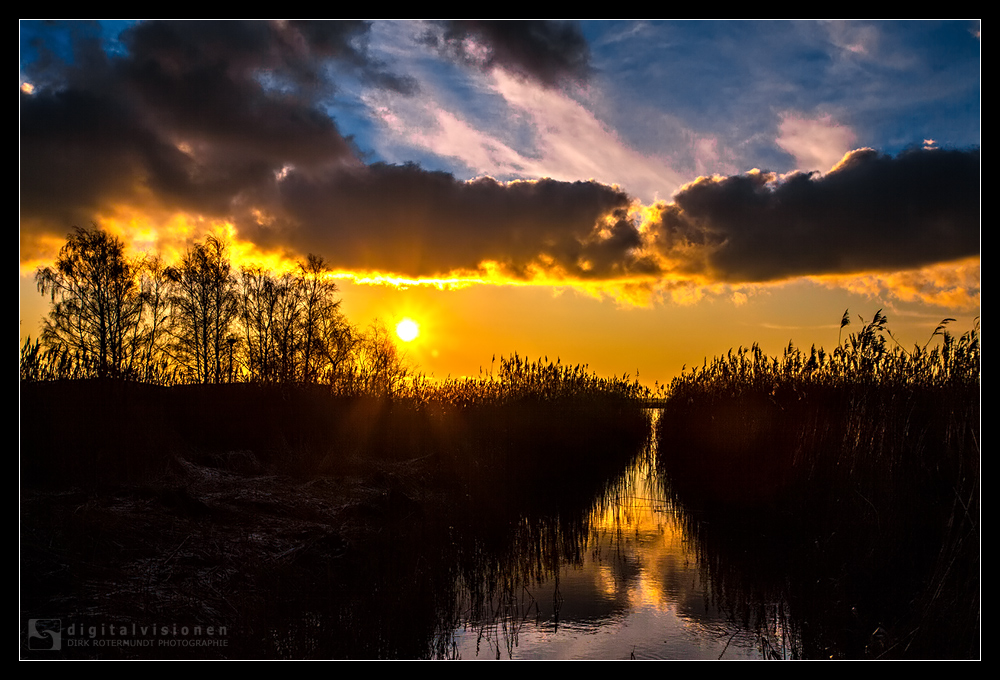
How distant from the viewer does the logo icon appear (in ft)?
13.6

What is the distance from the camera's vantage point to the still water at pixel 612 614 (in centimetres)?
435

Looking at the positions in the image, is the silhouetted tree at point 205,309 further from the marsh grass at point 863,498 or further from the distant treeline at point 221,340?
the marsh grass at point 863,498

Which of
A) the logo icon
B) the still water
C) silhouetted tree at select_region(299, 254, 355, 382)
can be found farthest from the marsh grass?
silhouetted tree at select_region(299, 254, 355, 382)

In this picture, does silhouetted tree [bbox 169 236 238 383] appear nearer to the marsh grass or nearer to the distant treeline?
the distant treeline

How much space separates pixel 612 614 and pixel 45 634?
3904mm

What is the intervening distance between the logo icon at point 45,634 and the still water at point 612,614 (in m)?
2.53

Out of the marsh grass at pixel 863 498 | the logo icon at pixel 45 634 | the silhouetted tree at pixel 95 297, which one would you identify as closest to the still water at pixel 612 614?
the marsh grass at pixel 863 498

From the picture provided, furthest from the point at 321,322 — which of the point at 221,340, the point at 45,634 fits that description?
the point at 45,634

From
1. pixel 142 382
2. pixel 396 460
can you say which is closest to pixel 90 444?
pixel 142 382

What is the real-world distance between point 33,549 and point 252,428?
19.3ft

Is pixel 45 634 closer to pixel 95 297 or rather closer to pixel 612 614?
pixel 612 614

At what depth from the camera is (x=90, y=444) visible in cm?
808

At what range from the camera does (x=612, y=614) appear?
502 centimetres
